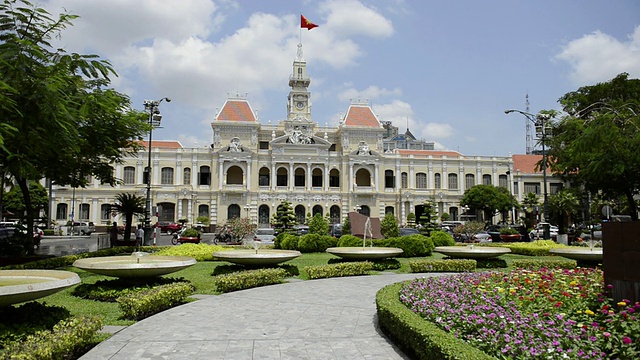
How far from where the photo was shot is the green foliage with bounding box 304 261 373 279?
45.2 ft

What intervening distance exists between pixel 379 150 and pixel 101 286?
50.9 meters

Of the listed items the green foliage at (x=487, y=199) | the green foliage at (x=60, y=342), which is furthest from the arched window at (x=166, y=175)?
the green foliage at (x=60, y=342)

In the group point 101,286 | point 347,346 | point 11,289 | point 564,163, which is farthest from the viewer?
point 564,163

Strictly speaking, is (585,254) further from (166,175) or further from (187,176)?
(166,175)

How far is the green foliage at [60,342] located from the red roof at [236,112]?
5155 cm

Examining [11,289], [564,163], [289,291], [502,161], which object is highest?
[502,161]

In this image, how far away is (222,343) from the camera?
22.1 ft

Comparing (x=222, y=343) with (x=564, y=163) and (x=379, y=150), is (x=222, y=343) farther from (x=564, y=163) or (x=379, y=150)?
(x=379, y=150)

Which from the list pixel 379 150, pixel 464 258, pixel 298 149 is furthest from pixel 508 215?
pixel 464 258

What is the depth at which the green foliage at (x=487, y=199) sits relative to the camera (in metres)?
53.6

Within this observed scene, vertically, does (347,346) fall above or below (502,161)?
below

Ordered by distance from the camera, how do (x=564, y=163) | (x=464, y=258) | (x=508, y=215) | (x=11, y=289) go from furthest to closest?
(x=508, y=215) < (x=564, y=163) < (x=464, y=258) < (x=11, y=289)

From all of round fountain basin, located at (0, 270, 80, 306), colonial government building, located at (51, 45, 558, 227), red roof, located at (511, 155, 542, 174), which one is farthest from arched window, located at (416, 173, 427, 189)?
round fountain basin, located at (0, 270, 80, 306)

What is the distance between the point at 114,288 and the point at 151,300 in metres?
2.13
